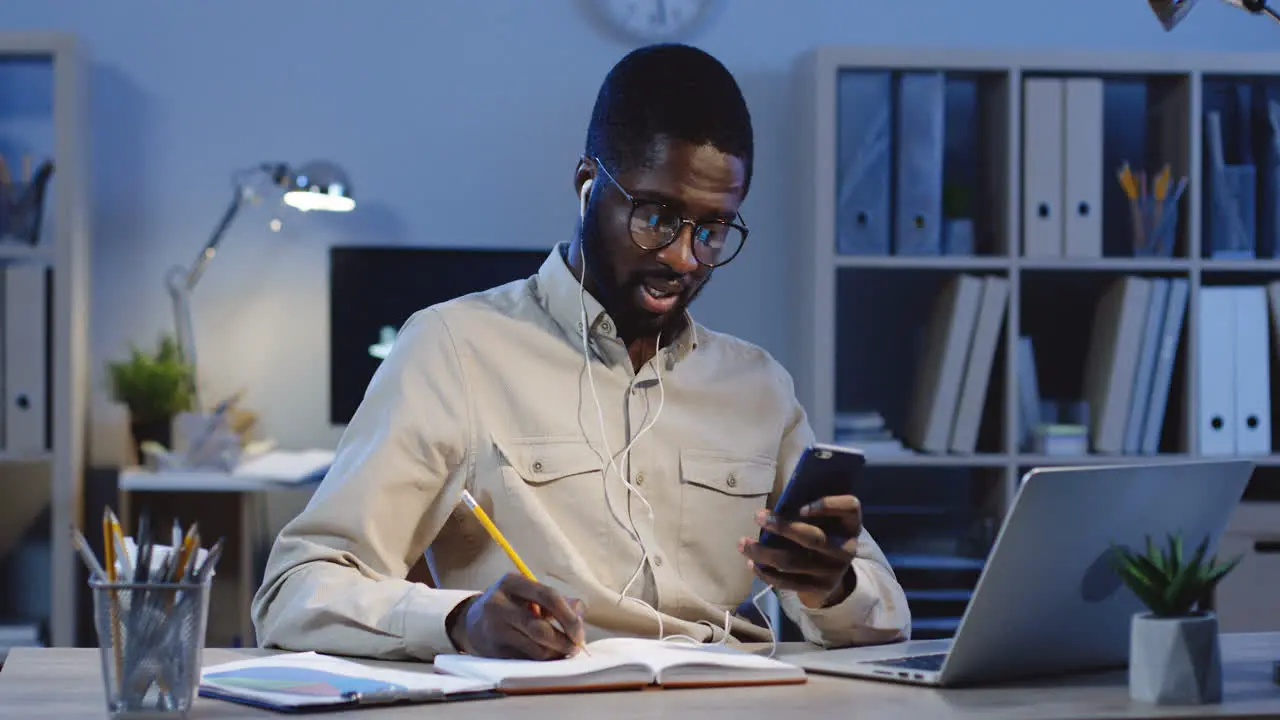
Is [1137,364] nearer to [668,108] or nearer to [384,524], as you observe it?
[668,108]

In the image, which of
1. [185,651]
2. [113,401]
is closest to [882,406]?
[113,401]

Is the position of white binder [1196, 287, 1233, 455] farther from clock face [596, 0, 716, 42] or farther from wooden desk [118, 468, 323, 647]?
wooden desk [118, 468, 323, 647]

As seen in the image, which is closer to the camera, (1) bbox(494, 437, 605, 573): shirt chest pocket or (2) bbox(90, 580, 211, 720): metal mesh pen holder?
(2) bbox(90, 580, 211, 720): metal mesh pen holder

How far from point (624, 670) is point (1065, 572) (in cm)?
36

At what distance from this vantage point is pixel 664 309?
5.30 ft

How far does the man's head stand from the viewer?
62.2 inches

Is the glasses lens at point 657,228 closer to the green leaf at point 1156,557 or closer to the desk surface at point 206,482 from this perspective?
the green leaf at point 1156,557

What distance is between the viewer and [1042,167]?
327 cm

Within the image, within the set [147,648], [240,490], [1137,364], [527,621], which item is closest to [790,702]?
[527,621]

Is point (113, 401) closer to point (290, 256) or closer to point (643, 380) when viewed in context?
point (290, 256)

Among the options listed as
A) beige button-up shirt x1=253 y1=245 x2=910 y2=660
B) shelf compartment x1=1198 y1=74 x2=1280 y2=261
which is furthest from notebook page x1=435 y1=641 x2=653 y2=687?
shelf compartment x1=1198 y1=74 x2=1280 y2=261

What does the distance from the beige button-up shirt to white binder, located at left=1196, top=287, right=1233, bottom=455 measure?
184 cm

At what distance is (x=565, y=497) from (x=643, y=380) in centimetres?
17

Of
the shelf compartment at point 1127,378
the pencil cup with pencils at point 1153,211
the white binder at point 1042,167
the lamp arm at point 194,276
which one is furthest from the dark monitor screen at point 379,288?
the pencil cup with pencils at point 1153,211
